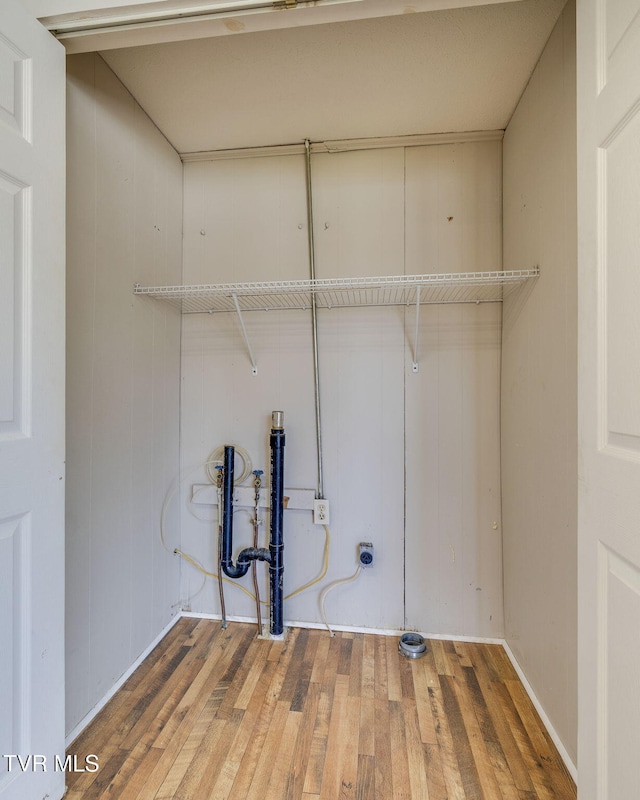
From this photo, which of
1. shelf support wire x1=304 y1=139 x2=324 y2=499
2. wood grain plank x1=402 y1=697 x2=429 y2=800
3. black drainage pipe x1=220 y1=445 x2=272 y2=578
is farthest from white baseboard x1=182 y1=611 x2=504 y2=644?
shelf support wire x1=304 y1=139 x2=324 y2=499

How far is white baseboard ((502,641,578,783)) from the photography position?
1.15 meters

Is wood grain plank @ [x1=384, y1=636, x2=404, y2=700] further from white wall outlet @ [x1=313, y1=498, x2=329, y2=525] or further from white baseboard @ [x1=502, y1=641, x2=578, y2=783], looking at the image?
white wall outlet @ [x1=313, y1=498, x2=329, y2=525]

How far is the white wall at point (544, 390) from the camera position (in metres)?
1.19

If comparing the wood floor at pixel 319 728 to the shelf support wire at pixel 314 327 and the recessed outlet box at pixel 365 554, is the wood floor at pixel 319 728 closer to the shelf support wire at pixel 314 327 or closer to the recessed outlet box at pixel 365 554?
the recessed outlet box at pixel 365 554

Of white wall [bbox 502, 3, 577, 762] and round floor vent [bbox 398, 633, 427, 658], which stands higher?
white wall [bbox 502, 3, 577, 762]

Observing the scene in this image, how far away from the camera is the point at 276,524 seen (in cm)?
180

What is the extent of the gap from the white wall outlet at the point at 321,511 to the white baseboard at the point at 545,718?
3.20ft

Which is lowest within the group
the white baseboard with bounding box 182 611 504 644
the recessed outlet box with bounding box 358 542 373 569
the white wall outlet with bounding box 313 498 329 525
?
the white baseboard with bounding box 182 611 504 644

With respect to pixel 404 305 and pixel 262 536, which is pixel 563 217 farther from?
Result: pixel 262 536

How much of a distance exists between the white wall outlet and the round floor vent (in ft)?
2.03

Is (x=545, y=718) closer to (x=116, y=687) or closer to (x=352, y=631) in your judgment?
(x=352, y=631)
